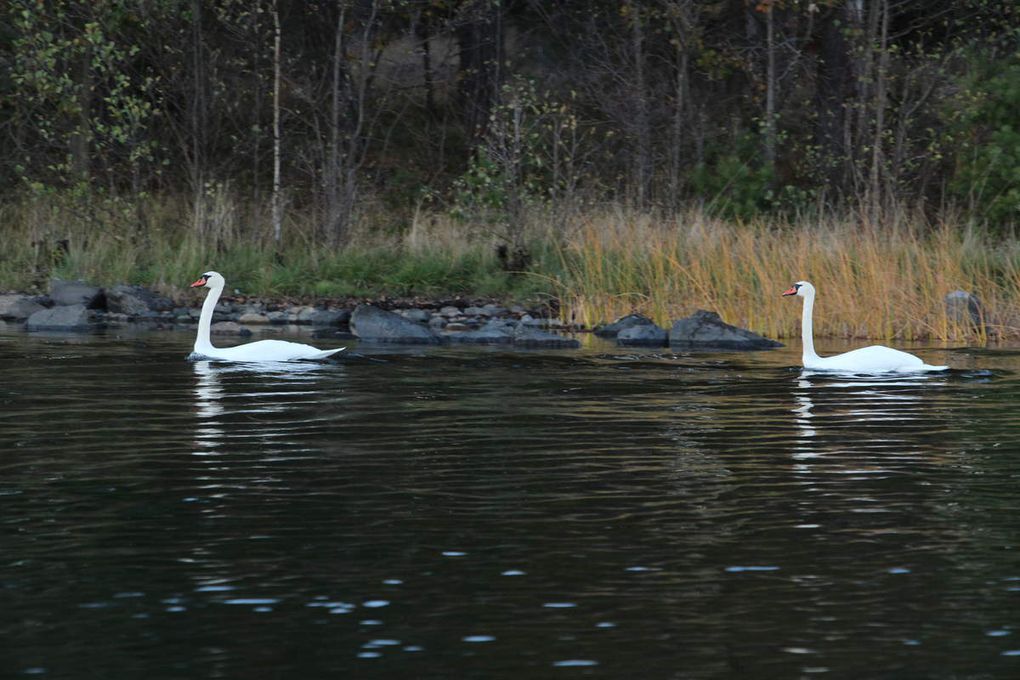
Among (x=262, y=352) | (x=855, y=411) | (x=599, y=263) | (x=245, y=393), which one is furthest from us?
(x=599, y=263)

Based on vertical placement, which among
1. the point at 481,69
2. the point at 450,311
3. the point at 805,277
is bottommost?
the point at 450,311

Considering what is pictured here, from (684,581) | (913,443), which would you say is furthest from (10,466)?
(913,443)

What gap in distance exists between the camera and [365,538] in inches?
275

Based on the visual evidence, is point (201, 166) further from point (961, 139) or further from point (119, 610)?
point (119, 610)

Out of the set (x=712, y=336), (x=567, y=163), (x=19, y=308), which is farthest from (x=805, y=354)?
(x=567, y=163)

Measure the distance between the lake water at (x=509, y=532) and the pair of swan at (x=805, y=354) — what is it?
3.04ft

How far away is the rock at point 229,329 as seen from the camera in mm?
19312

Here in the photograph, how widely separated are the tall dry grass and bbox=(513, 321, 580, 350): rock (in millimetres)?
1848

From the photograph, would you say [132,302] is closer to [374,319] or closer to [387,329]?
[374,319]

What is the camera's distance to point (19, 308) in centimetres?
2055

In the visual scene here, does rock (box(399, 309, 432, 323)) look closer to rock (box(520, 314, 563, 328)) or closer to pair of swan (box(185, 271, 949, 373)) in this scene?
rock (box(520, 314, 563, 328))

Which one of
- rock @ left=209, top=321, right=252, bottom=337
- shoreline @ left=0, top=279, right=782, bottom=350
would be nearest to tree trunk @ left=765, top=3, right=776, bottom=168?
shoreline @ left=0, top=279, right=782, bottom=350

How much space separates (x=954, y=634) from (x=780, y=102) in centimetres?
2706

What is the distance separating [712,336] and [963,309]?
2750 mm
